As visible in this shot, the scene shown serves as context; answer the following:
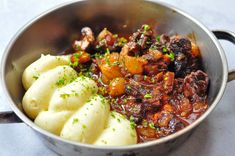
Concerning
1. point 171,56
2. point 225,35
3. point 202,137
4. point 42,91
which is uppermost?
point 225,35

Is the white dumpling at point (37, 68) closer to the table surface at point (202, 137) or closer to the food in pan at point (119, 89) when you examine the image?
the food in pan at point (119, 89)

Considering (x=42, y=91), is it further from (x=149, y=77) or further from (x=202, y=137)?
(x=202, y=137)

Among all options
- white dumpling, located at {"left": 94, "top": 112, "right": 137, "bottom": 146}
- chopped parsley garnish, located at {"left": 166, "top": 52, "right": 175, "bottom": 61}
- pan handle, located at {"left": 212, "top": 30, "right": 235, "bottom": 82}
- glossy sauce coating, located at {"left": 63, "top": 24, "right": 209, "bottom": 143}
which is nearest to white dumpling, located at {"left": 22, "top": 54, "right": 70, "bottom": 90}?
glossy sauce coating, located at {"left": 63, "top": 24, "right": 209, "bottom": 143}

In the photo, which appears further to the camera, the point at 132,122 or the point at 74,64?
the point at 74,64

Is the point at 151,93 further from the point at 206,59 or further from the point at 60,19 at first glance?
the point at 60,19

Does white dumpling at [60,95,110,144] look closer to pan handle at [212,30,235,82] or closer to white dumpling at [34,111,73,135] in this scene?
white dumpling at [34,111,73,135]

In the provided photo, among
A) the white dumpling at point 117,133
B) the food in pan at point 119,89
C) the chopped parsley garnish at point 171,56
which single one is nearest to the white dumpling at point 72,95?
the food in pan at point 119,89

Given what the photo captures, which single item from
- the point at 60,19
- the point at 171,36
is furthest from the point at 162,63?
the point at 60,19

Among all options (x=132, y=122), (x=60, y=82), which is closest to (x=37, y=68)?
(x=60, y=82)
